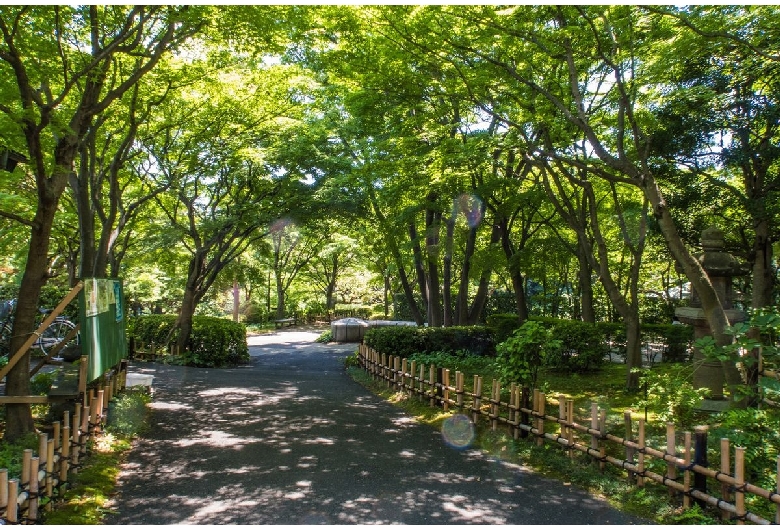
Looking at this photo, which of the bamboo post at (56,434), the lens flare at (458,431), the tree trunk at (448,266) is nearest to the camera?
the bamboo post at (56,434)

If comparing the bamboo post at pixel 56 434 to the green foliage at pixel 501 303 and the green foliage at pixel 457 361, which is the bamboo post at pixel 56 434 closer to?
the green foliage at pixel 457 361

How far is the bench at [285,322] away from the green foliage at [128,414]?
26.1 m

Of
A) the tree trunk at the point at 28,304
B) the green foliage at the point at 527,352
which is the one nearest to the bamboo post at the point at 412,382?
the green foliage at the point at 527,352

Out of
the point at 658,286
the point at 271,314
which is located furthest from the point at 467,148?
the point at 271,314

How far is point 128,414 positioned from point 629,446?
7.53 m

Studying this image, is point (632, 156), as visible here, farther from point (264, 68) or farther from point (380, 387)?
point (264, 68)

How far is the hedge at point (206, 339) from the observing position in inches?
707

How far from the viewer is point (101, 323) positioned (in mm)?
8133

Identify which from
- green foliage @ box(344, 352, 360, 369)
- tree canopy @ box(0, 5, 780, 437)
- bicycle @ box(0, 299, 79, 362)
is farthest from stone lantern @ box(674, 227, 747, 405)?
bicycle @ box(0, 299, 79, 362)

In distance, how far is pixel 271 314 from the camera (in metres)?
40.5

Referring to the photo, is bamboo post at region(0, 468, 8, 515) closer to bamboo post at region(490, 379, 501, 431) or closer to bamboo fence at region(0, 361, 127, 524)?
bamboo fence at region(0, 361, 127, 524)

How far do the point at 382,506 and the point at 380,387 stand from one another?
7679mm

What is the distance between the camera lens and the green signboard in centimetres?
721

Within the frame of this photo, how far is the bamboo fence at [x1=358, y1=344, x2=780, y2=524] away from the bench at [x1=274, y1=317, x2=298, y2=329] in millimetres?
26435
